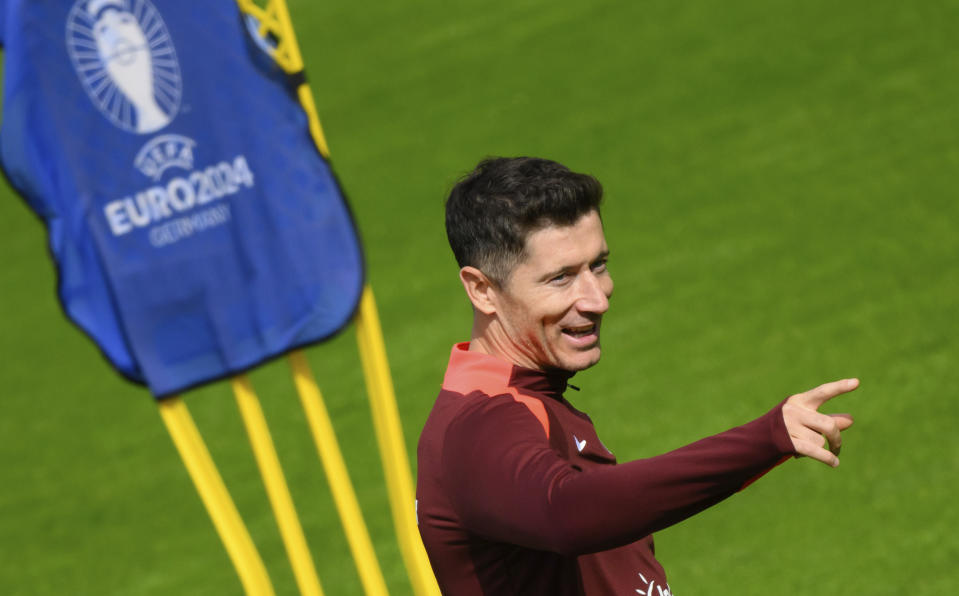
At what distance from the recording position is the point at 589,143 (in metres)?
8.41

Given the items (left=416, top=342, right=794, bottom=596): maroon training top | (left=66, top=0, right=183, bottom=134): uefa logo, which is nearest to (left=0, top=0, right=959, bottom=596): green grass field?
(left=416, top=342, right=794, bottom=596): maroon training top

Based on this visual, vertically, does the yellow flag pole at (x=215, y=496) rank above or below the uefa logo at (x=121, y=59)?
below

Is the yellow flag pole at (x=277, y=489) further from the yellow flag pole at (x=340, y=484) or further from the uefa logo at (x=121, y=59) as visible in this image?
the uefa logo at (x=121, y=59)

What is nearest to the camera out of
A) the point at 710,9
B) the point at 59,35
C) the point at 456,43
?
the point at 59,35

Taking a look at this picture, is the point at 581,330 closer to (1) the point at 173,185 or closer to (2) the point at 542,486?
(2) the point at 542,486

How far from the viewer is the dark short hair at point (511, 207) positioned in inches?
82.7

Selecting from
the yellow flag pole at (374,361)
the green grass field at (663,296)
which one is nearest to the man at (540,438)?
the yellow flag pole at (374,361)

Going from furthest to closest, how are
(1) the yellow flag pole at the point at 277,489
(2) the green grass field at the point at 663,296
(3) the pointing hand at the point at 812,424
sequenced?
(2) the green grass field at the point at 663,296, (1) the yellow flag pole at the point at 277,489, (3) the pointing hand at the point at 812,424

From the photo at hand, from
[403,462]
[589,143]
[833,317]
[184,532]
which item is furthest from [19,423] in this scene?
[403,462]

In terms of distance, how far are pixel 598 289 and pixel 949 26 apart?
718 centimetres

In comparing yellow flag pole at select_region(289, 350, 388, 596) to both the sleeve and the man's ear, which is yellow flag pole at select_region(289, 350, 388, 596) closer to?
the man's ear

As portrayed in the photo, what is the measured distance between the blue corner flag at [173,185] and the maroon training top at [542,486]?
685 mm

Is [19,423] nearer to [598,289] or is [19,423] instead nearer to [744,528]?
[744,528]

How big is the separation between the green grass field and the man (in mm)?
2905
